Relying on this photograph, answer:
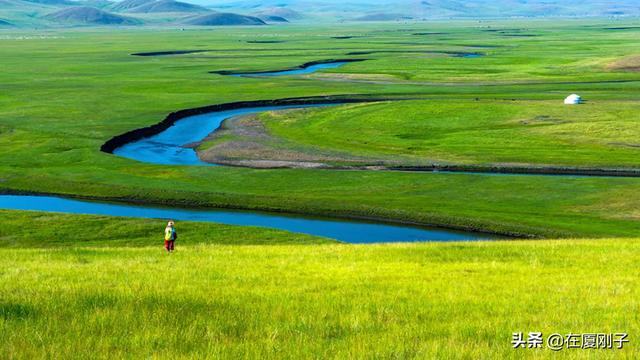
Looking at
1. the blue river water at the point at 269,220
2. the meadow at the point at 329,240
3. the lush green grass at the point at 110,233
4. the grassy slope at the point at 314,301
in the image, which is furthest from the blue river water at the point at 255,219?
the grassy slope at the point at 314,301

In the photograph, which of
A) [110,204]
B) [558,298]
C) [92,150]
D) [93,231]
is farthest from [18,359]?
[92,150]

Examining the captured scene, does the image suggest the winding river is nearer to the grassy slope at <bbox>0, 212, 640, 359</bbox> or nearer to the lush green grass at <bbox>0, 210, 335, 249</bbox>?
the lush green grass at <bbox>0, 210, 335, 249</bbox>

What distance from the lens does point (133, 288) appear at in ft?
63.5

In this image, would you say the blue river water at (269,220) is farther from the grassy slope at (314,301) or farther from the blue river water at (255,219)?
the grassy slope at (314,301)

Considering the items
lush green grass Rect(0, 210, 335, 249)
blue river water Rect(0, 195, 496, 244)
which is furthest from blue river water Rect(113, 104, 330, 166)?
lush green grass Rect(0, 210, 335, 249)

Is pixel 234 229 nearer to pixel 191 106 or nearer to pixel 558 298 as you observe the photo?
pixel 558 298

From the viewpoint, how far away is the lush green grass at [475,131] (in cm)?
8038

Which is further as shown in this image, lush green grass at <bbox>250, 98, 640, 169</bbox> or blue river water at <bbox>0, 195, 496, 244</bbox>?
lush green grass at <bbox>250, 98, 640, 169</bbox>

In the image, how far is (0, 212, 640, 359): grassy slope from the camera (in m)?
13.5

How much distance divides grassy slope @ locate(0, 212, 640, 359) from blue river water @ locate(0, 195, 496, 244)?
21.6 meters

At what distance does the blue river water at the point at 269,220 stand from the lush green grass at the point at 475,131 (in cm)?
2326

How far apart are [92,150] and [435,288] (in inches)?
2775

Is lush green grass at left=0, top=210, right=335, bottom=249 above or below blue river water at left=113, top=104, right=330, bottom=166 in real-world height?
above

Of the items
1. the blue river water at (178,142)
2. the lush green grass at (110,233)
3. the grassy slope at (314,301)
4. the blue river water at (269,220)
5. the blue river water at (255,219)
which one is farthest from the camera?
the blue river water at (178,142)
